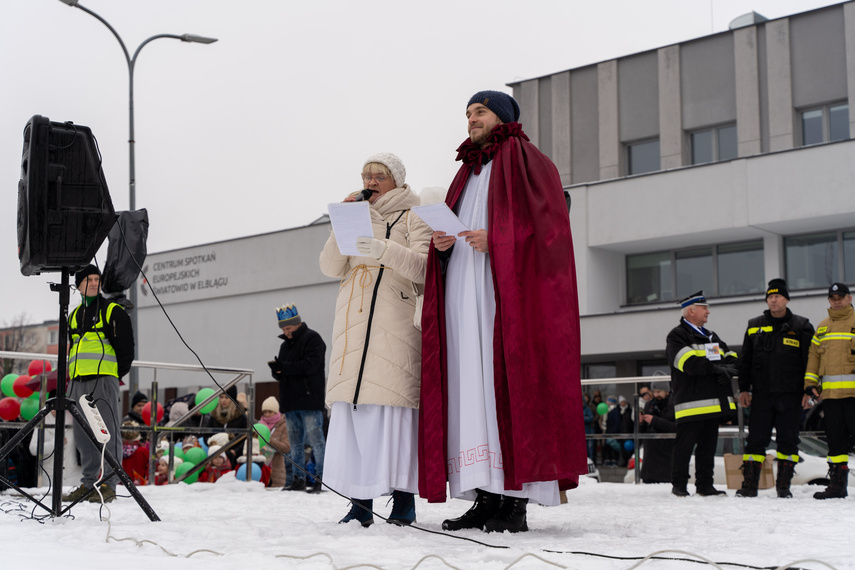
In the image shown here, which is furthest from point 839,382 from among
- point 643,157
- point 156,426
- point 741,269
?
point 643,157

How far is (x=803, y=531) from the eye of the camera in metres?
4.61

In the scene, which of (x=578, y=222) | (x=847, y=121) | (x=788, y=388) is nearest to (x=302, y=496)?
(x=788, y=388)

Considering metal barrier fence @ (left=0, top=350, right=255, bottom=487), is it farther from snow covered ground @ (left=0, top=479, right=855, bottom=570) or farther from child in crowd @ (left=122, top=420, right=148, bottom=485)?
snow covered ground @ (left=0, top=479, right=855, bottom=570)

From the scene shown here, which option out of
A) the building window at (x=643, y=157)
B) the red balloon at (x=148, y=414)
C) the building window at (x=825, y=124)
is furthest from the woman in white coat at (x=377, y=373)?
the building window at (x=643, y=157)

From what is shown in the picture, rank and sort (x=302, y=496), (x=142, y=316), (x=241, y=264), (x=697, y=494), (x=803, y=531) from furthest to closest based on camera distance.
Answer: (x=142, y=316) → (x=241, y=264) → (x=697, y=494) → (x=302, y=496) → (x=803, y=531)

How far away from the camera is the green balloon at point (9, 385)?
9.79 meters

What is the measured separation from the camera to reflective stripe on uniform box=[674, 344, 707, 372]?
872cm

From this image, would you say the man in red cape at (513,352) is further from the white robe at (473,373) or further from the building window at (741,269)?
the building window at (741,269)

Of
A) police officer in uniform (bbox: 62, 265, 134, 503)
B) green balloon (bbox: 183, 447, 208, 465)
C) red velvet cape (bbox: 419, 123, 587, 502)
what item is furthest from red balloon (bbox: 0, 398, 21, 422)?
red velvet cape (bbox: 419, 123, 587, 502)

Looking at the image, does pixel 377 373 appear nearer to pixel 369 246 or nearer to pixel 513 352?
pixel 369 246

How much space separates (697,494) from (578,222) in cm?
1585

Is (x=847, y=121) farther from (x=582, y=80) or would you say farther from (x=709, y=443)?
(x=709, y=443)

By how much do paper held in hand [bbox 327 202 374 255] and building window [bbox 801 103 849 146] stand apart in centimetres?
2061

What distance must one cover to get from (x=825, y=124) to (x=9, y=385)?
19.8 meters
